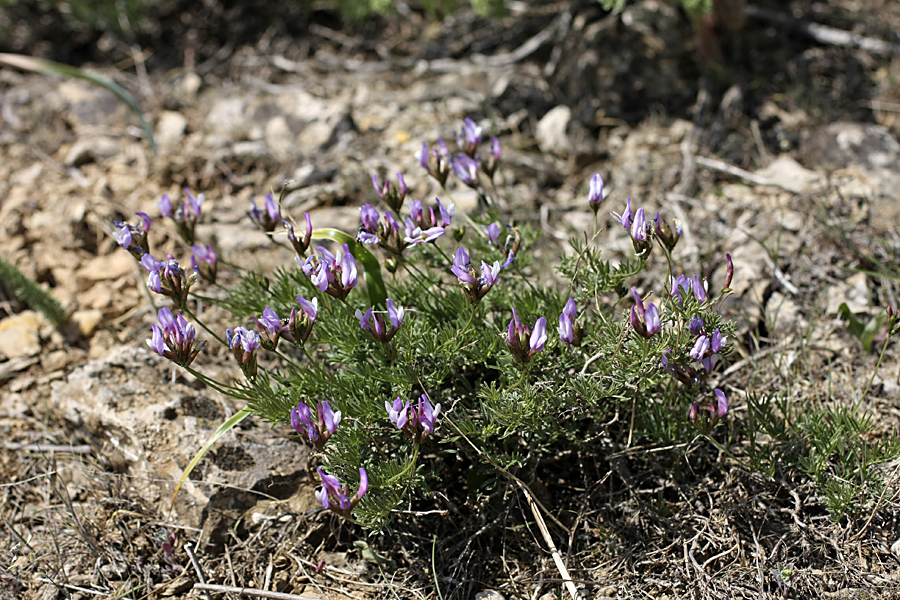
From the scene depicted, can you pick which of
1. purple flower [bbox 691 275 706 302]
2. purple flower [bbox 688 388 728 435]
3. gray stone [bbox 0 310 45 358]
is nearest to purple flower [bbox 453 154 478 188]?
purple flower [bbox 691 275 706 302]

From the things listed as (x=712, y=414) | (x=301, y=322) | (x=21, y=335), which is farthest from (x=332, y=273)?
(x=21, y=335)

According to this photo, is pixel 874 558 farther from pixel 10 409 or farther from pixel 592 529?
pixel 10 409

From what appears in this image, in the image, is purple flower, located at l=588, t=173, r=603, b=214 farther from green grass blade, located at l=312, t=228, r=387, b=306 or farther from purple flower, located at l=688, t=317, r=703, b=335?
green grass blade, located at l=312, t=228, r=387, b=306

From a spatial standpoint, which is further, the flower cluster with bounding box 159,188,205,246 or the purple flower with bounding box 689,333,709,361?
the flower cluster with bounding box 159,188,205,246

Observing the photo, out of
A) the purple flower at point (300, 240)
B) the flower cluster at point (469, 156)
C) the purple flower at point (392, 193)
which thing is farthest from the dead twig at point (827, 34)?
the purple flower at point (300, 240)

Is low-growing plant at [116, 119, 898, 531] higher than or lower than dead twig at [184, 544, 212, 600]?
higher

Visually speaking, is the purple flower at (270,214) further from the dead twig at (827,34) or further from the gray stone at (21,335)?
the dead twig at (827,34)

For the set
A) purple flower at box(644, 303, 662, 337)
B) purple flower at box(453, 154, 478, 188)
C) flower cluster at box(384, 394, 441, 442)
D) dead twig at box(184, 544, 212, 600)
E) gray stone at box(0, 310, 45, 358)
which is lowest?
dead twig at box(184, 544, 212, 600)
